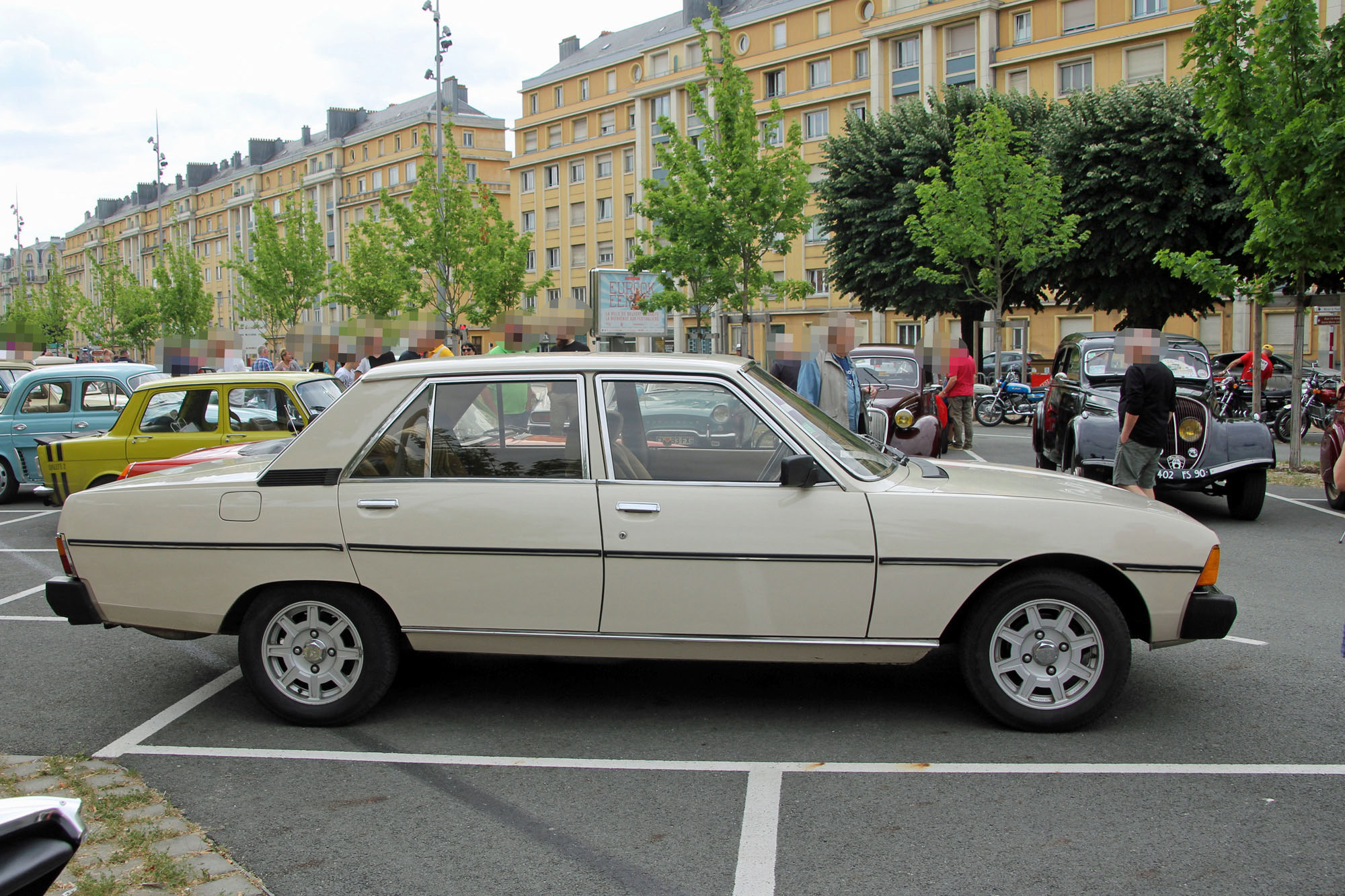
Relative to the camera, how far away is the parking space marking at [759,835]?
329 cm

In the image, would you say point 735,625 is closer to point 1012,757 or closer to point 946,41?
point 1012,757

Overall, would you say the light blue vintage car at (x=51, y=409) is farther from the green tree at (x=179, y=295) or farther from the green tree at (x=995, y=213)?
the green tree at (x=179, y=295)

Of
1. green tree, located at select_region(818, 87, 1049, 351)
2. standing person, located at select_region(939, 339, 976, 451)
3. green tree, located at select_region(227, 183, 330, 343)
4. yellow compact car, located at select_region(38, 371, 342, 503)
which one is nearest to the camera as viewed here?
A: yellow compact car, located at select_region(38, 371, 342, 503)

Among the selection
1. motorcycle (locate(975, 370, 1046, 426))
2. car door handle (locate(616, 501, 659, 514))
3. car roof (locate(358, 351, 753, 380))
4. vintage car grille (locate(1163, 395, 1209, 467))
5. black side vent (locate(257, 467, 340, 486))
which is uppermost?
car roof (locate(358, 351, 753, 380))

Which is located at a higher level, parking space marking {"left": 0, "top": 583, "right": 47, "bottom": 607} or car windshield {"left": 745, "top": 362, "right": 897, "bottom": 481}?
car windshield {"left": 745, "top": 362, "right": 897, "bottom": 481}

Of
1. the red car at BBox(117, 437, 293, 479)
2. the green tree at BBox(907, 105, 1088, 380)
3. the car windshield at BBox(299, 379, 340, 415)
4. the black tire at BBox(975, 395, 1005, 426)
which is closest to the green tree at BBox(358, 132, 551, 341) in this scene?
the green tree at BBox(907, 105, 1088, 380)

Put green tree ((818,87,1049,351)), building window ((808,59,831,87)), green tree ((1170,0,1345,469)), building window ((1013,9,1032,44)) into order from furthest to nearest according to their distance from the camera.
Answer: building window ((808,59,831,87)) → building window ((1013,9,1032,44)) → green tree ((818,87,1049,351)) → green tree ((1170,0,1345,469))

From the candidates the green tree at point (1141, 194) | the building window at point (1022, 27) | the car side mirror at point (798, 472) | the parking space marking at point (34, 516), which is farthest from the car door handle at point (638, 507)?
the building window at point (1022, 27)

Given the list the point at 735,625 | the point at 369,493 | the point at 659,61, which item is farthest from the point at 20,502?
the point at 659,61

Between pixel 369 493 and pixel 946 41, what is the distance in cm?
5185

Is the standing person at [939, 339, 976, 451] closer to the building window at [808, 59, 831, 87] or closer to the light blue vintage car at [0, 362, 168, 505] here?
the light blue vintage car at [0, 362, 168, 505]

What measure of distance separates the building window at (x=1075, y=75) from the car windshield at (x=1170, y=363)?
38.4m

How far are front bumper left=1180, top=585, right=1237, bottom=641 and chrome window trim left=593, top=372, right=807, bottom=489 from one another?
174 cm

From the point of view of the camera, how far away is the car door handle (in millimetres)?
4434
